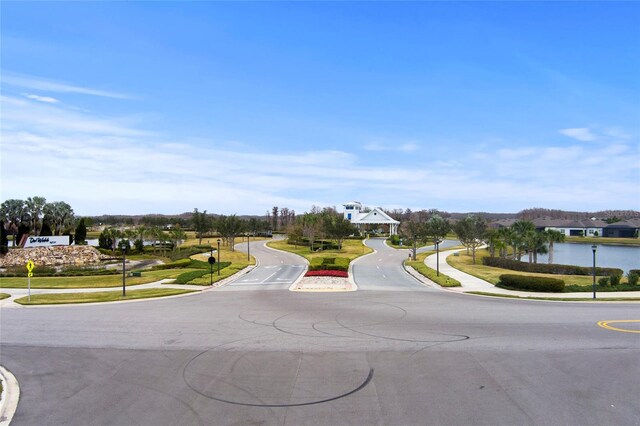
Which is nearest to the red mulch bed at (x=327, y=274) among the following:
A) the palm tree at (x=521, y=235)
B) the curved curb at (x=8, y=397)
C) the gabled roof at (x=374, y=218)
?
the palm tree at (x=521, y=235)

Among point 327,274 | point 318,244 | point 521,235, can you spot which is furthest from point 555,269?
point 318,244

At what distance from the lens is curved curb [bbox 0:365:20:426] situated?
1097cm

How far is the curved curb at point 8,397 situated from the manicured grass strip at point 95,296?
1598 cm

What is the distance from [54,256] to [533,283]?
6234cm

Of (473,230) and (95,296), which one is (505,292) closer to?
(473,230)

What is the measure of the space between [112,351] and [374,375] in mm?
9763

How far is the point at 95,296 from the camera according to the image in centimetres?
3164

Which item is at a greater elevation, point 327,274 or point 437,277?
point 437,277

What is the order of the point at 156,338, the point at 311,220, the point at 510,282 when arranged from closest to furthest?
the point at 156,338
the point at 510,282
the point at 311,220

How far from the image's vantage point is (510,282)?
33.7 m

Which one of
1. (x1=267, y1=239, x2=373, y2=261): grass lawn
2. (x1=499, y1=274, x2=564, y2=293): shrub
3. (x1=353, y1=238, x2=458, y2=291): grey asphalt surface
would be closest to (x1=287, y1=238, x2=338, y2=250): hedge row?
(x1=267, y1=239, x2=373, y2=261): grass lawn

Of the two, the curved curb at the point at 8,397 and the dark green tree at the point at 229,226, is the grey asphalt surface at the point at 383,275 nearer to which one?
the dark green tree at the point at 229,226

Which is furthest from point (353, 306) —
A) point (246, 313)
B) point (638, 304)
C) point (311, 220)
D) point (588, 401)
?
point (311, 220)

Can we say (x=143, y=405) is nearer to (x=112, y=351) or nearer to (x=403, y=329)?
(x=112, y=351)
